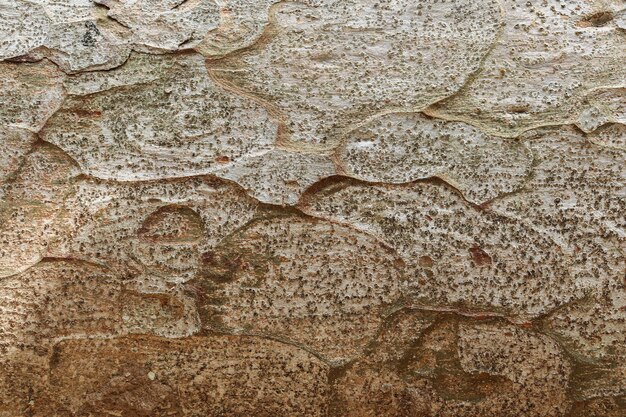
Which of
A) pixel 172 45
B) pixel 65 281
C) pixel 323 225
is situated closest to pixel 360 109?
pixel 323 225

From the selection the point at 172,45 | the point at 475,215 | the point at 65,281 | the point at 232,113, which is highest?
the point at 172,45

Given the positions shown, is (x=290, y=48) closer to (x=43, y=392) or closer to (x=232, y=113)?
(x=232, y=113)

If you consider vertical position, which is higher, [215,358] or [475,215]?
[475,215]

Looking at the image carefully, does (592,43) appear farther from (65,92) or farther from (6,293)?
(6,293)

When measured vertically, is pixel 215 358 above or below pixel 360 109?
below

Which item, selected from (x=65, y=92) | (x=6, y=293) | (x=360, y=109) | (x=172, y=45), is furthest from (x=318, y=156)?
(x=6, y=293)

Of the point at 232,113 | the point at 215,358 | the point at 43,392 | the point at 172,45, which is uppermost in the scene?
the point at 172,45
